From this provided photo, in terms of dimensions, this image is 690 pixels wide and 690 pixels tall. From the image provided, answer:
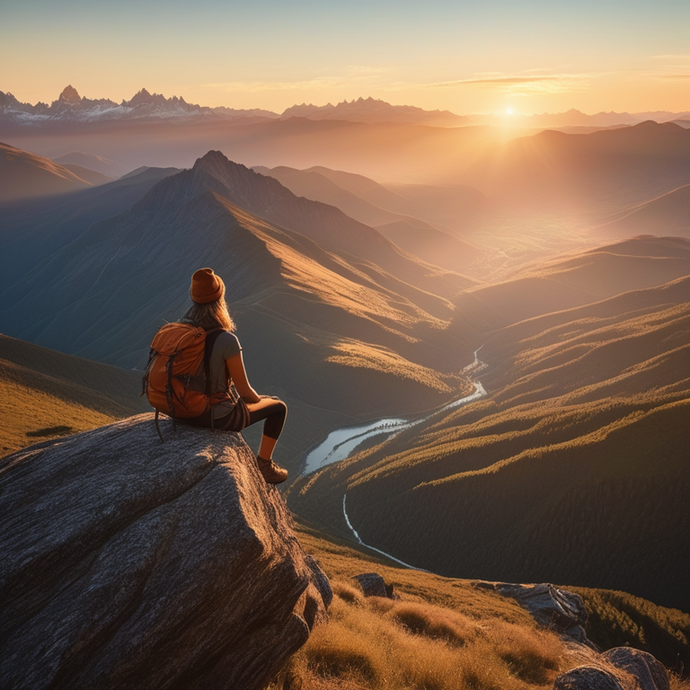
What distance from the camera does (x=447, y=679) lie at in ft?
54.1

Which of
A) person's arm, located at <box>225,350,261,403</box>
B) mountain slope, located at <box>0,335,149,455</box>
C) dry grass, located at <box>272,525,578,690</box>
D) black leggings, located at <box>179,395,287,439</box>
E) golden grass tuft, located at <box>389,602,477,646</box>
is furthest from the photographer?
mountain slope, located at <box>0,335,149,455</box>

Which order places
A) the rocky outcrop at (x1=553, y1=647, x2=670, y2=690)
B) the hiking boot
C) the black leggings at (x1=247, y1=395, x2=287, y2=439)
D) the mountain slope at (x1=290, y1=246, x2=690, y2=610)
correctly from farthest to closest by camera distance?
the mountain slope at (x1=290, y1=246, x2=690, y2=610), the rocky outcrop at (x1=553, y1=647, x2=670, y2=690), the hiking boot, the black leggings at (x1=247, y1=395, x2=287, y2=439)

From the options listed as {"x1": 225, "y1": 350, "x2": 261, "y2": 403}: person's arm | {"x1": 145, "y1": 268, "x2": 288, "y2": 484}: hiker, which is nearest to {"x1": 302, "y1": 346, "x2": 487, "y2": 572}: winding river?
{"x1": 145, "y1": 268, "x2": 288, "y2": 484}: hiker

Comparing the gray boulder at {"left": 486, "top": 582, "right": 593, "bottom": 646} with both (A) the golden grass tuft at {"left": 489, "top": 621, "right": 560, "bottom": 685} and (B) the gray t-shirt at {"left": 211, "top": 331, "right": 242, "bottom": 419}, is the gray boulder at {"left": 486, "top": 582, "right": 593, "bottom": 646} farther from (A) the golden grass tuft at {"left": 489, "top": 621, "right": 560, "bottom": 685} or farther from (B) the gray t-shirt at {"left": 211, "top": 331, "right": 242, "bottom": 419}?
(B) the gray t-shirt at {"left": 211, "top": 331, "right": 242, "bottom": 419}

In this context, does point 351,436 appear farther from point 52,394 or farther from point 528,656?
point 528,656

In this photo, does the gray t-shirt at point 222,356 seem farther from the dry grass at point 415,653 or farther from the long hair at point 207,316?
the dry grass at point 415,653

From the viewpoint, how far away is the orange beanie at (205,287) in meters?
13.0

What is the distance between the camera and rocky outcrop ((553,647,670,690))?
16.9 meters

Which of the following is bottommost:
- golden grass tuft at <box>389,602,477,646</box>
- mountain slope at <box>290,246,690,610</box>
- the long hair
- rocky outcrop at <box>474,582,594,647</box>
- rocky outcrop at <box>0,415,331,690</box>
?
mountain slope at <box>290,246,690,610</box>

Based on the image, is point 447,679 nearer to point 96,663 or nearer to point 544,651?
point 544,651

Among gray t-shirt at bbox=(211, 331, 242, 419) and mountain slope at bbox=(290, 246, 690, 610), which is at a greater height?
gray t-shirt at bbox=(211, 331, 242, 419)

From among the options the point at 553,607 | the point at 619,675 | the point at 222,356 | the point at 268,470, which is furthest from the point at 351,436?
the point at 222,356

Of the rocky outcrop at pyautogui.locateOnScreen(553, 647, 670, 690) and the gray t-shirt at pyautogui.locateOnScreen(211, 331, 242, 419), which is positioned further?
the rocky outcrop at pyautogui.locateOnScreen(553, 647, 670, 690)

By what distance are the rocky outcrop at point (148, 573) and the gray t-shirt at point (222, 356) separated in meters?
1.54
